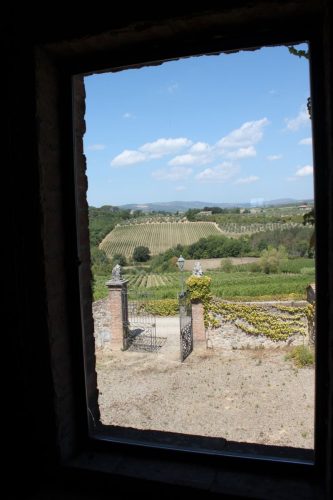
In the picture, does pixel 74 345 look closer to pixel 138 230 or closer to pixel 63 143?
pixel 63 143

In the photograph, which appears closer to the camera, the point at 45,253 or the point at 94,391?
the point at 45,253

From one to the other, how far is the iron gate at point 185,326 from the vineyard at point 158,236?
3724mm

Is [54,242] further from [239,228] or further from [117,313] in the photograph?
[239,228]

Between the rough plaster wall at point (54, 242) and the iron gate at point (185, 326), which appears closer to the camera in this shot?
the rough plaster wall at point (54, 242)

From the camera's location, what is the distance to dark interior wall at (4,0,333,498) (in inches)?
42.9

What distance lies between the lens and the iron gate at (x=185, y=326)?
11008 mm

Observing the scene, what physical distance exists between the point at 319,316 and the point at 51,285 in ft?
2.77

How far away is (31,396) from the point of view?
1.23m

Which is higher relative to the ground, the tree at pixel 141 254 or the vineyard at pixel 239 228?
the vineyard at pixel 239 228

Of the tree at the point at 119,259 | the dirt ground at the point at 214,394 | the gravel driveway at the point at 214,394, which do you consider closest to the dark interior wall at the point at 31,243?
the gravel driveway at the point at 214,394

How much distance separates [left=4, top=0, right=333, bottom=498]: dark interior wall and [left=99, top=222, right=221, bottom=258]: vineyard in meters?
12.9

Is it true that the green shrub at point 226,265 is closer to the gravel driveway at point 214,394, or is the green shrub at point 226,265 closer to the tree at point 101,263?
the gravel driveway at point 214,394

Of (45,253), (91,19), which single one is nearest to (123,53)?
(91,19)

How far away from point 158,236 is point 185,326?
7348mm
